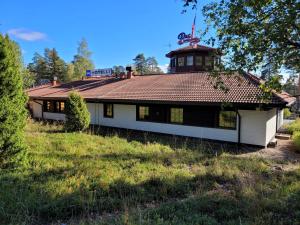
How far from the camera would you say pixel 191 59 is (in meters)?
22.9

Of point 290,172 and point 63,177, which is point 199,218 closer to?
point 63,177

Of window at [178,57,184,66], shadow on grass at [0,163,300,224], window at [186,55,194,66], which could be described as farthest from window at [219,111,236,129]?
window at [178,57,184,66]

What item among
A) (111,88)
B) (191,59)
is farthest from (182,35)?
(111,88)

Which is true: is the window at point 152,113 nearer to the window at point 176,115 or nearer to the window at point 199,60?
the window at point 176,115

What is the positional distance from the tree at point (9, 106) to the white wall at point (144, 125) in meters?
8.63

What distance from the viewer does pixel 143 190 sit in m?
5.60

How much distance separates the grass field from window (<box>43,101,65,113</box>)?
12.1 meters

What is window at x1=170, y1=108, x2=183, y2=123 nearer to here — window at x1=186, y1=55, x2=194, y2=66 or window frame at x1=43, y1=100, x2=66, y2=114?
window at x1=186, y1=55, x2=194, y2=66

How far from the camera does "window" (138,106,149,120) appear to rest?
15148 mm

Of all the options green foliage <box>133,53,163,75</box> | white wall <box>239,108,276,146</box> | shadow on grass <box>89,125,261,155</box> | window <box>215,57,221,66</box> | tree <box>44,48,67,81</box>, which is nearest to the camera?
window <box>215,57,221,66</box>

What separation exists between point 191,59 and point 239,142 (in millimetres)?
13008

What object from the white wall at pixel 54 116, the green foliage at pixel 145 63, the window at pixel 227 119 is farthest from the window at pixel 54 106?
the green foliage at pixel 145 63

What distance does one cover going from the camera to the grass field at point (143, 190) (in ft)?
13.8

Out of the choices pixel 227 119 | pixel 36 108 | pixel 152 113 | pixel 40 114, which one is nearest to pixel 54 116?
pixel 40 114
